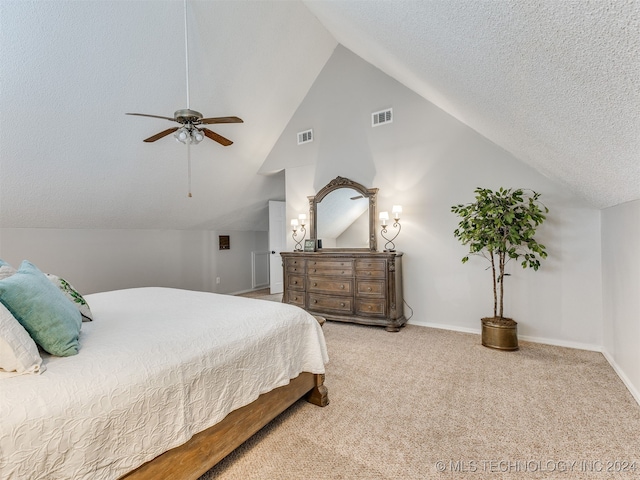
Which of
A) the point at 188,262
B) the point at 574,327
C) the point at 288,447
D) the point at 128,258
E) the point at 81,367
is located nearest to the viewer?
the point at 81,367

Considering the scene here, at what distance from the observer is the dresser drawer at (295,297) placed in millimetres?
4500

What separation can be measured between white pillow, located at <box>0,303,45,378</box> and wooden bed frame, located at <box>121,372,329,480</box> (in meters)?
0.53

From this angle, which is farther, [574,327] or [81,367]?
[574,327]

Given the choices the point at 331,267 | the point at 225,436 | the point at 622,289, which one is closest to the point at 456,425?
the point at 225,436

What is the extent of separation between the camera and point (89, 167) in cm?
364

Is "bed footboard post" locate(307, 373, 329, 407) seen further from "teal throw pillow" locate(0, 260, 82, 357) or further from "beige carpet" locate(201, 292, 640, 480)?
"teal throw pillow" locate(0, 260, 82, 357)

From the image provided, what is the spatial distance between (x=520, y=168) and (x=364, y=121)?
2061 millimetres

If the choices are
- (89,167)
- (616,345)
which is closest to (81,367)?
(89,167)

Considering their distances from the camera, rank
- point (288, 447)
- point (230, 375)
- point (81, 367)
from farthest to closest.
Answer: point (288, 447) → point (230, 375) → point (81, 367)

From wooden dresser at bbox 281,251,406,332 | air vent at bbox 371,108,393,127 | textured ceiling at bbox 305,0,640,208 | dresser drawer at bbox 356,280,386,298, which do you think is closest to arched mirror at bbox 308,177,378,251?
wooden dresser at bbox 281,251,406,332

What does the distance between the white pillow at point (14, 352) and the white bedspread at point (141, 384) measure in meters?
0.04

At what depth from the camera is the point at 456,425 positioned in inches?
76.3

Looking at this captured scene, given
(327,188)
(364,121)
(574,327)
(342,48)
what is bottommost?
(574,327)

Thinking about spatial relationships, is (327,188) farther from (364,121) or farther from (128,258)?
(128,258)
